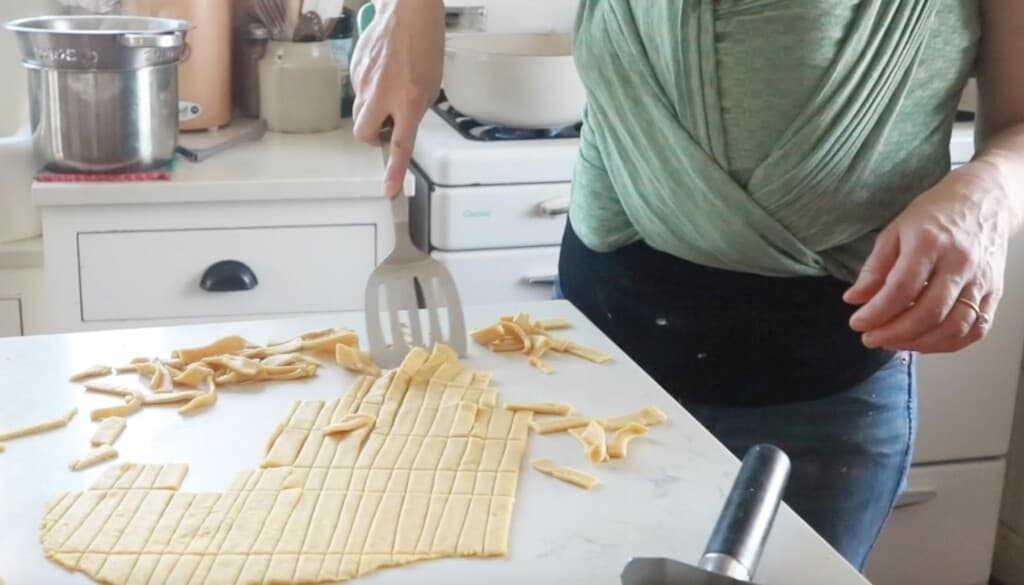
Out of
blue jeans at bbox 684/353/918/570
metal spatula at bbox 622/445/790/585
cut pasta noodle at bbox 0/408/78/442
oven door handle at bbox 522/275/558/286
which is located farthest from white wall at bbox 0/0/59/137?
metal spatula at bbox 622/445/790/585

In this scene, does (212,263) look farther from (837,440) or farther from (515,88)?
(837,440)

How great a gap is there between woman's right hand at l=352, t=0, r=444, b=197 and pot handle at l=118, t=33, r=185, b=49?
0.82 meters

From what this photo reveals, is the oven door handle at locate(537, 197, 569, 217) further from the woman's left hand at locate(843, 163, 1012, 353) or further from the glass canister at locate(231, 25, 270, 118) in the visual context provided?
the woman's left hand at locate(843, 163, 1012, 353)

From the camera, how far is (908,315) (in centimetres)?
76

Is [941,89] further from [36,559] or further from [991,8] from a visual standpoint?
[36,559]

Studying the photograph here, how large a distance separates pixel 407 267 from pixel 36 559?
39cm

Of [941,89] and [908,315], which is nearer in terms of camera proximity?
[908,315]

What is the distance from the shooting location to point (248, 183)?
1.69 m

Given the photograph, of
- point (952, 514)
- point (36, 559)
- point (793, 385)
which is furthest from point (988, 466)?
point (36, 559)

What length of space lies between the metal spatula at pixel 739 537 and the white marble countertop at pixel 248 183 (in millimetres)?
1054

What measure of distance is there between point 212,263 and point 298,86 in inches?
16.2

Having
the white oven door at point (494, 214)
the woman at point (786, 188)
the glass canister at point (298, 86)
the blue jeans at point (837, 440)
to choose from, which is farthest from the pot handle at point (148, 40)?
the blue jeans at point (837, 440)

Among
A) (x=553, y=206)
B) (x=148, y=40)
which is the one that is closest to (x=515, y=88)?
(x=553, y=206)

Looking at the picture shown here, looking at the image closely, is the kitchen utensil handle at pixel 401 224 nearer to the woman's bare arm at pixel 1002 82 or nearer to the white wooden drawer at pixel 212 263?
the woman's bare arm at pixel 1002 82
